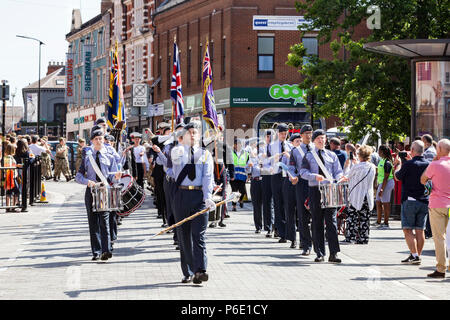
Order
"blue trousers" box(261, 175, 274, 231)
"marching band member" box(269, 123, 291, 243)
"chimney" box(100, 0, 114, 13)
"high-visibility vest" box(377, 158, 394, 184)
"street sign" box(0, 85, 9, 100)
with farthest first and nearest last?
"chimney" box(100, 0, 114, 13) < "street sign" box(0, 85, 9, 100) < "high-visibility vest" box(377, 158, 394, 184) < "blue trousers" box(261, 175, 274, 231) < "marching band member" box(269, 123, 291, 243)

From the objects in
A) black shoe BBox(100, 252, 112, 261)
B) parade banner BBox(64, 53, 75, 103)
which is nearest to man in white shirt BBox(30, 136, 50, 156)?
black shoe BBox(100, 252, 112, 261)

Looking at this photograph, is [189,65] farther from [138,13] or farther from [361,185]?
[361,185]

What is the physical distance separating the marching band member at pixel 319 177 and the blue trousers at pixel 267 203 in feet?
12.5

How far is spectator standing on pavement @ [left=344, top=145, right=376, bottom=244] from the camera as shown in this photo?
1595 cm

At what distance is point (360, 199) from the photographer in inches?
638

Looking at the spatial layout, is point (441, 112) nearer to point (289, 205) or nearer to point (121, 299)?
point (289, 205)

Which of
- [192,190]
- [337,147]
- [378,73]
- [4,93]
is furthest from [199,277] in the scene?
[4,93]

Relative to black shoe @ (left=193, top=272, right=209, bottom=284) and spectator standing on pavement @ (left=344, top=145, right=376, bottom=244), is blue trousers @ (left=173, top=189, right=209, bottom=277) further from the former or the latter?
spectator standing on pavement @ (left=344, top=145, right=376, bottom=244)

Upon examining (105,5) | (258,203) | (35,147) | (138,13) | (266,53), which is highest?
(105,5)

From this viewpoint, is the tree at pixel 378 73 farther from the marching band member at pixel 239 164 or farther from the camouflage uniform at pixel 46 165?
the camouflage uniform at pixel 46 165

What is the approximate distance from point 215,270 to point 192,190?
1765mm

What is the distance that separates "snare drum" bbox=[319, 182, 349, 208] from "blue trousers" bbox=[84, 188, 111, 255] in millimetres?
3247

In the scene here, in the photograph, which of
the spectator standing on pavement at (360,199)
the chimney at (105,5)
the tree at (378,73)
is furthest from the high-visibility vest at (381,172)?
the chimney at (105,5)
